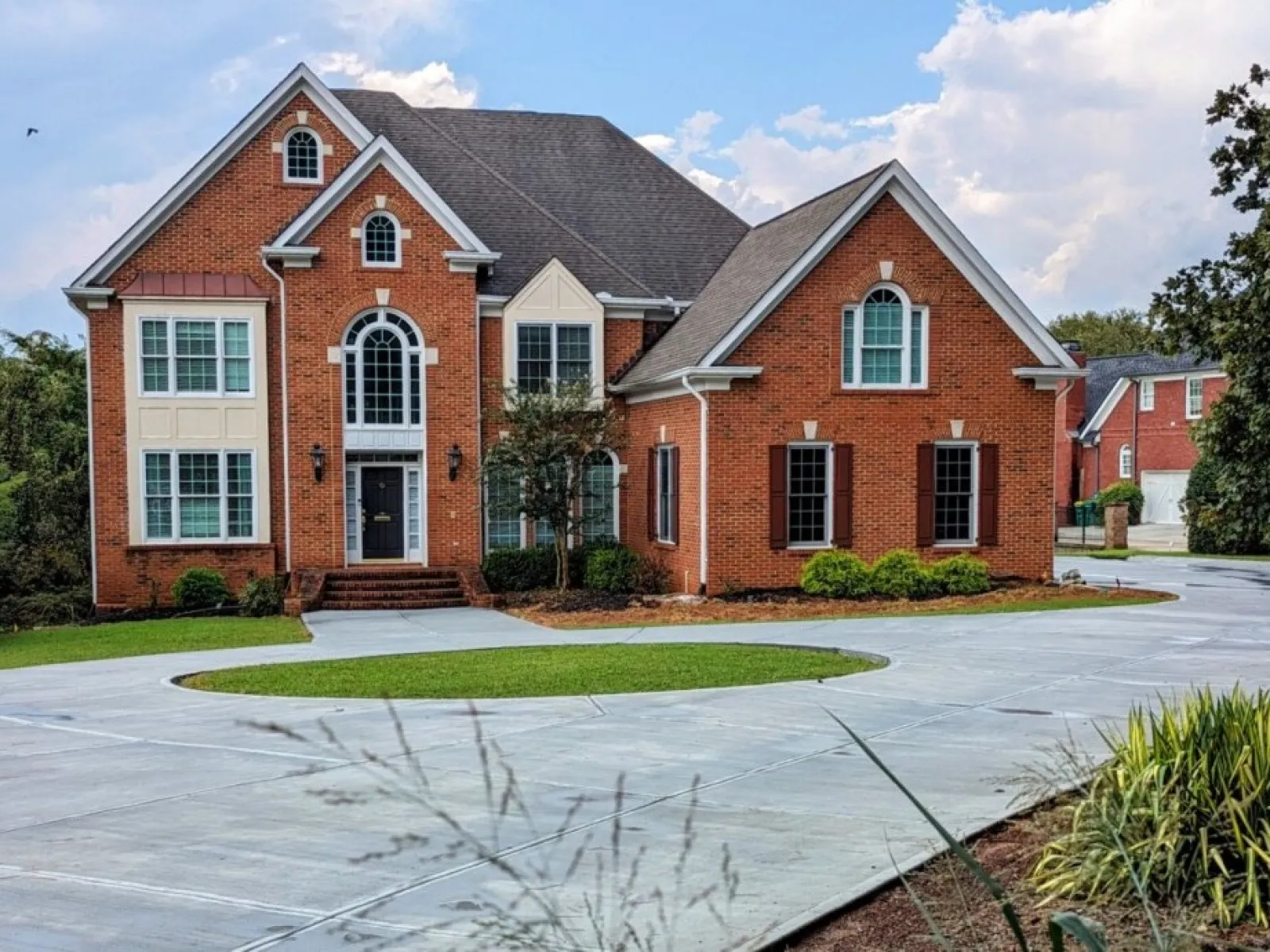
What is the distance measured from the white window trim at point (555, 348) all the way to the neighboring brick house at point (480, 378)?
0.06m

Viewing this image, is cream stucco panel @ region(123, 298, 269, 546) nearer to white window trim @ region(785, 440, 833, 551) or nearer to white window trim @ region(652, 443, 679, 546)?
white window trim @ region(652, 443, 679, 546)

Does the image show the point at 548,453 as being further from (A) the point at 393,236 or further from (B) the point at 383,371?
(A) the point at 393,236

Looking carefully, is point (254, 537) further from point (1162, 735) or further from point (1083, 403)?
point (1083, 403)

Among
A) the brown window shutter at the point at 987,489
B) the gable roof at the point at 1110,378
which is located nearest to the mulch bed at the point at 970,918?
the brown window shutter at the point at 987,489

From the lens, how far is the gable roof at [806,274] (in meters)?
22.5

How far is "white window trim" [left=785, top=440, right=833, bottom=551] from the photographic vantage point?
22.7 m

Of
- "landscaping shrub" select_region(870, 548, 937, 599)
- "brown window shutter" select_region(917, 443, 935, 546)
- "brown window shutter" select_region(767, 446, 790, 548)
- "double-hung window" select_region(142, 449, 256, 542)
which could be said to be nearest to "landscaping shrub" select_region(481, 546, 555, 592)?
"double-hung window" select_region(142, 449, 256, 542)

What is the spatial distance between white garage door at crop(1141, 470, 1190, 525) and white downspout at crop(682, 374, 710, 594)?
36.6 meters

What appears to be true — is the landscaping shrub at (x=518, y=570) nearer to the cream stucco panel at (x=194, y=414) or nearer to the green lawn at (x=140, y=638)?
the green lawn at (x=140, y=638)

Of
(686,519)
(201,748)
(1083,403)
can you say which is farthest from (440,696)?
(1083,403)

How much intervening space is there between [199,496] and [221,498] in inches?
15.8

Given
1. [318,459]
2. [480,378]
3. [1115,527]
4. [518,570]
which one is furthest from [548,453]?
[1115,527]

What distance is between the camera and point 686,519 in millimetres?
23141

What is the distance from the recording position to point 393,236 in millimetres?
24812
